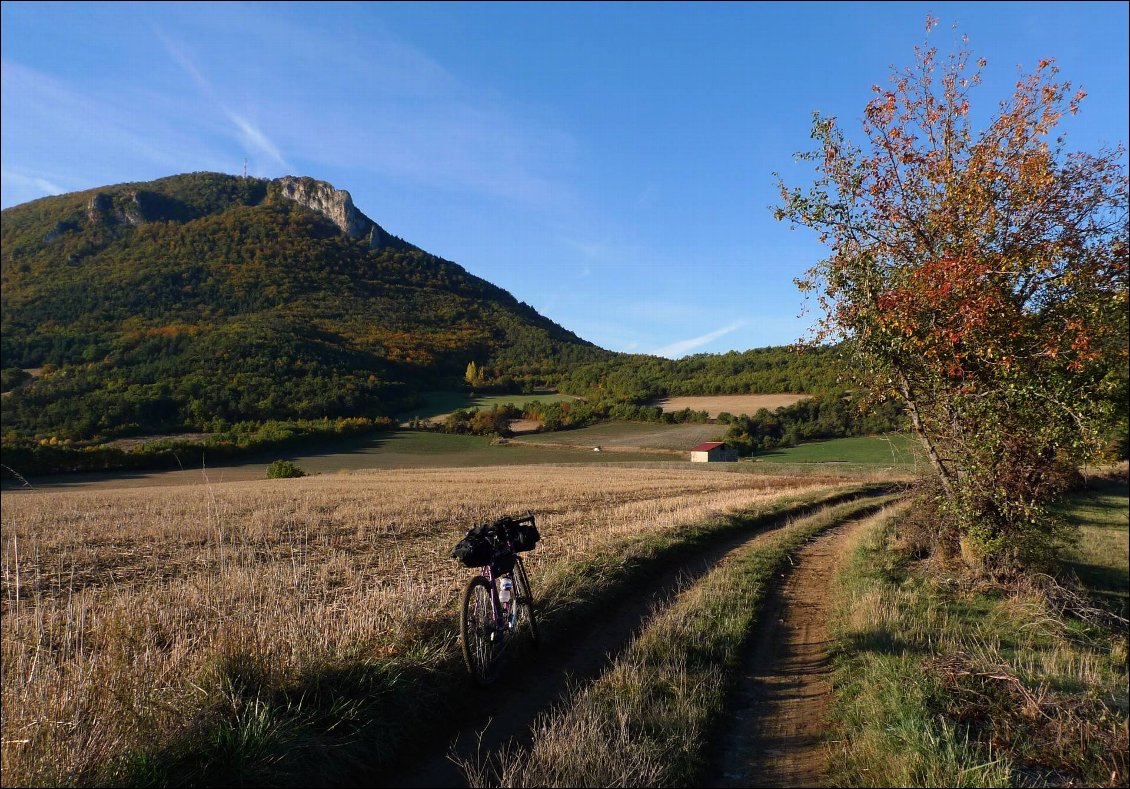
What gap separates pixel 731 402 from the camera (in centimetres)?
8100

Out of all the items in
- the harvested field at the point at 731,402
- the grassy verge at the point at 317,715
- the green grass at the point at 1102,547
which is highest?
the harvested field at the point at 731,402

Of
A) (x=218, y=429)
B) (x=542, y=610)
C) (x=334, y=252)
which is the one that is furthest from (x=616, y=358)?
(x=542, y=610)

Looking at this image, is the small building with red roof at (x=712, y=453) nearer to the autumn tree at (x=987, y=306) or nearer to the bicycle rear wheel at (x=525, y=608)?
the autumn tree at (x=987, y=306)

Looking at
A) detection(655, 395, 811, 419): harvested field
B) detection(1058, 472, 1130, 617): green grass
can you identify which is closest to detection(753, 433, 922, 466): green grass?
detection(655, 395, 811, 419): harvested field

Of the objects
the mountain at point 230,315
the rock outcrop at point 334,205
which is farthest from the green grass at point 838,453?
the rock outcrop at point 334,205

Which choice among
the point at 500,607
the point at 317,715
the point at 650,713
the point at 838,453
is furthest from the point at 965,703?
the point at 838,453

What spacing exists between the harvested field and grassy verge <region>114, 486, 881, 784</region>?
71006 mm

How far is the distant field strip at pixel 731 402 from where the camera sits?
74750 millimetres

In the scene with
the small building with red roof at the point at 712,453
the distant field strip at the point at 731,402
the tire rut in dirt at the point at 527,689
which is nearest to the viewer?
the tire rut in dirt at the point at 527,689

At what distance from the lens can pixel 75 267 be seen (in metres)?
54.2

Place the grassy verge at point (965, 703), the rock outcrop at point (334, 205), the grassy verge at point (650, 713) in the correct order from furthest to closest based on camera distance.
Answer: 1. the rock outcrop at point (334, 205)
2. the grassy verge at point (965, 703)
3. the grassy verge at point (650, 713)

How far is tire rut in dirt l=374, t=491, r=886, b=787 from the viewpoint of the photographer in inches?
180

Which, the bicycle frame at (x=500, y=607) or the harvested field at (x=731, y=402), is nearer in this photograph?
the bicycle frame at (x=500, y=607)

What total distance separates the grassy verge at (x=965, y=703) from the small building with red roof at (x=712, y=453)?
49.9 metres
